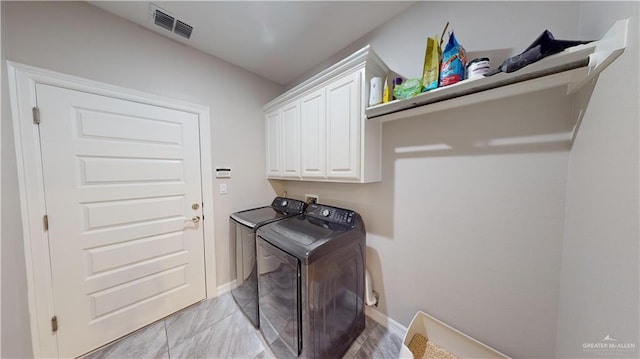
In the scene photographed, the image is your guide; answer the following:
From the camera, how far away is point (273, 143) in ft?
7.21

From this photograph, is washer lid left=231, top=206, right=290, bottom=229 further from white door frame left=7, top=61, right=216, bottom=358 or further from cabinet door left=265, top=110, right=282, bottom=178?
white door frame left=7, top=61, right=216, bottom=358

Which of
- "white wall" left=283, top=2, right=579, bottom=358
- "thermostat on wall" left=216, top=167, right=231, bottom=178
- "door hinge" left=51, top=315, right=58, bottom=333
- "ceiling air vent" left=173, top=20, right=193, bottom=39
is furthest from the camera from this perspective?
"thermostat on wall" left=216, top=167, right=231, bottom=178

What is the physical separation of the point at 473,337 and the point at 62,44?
347 centimetres

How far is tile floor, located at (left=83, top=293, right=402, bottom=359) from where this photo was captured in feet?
4.56

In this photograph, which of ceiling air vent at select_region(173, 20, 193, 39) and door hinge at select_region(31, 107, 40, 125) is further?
ceiling air vent at select_region(173, 20, 193, 39)

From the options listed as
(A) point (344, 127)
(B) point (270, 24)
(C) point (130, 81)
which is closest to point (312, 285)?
(A) point (344, 127)

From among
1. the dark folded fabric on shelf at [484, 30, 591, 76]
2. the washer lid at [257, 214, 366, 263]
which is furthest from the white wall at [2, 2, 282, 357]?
the dark folded fabric on shelf at [484, 30, 591, 76]

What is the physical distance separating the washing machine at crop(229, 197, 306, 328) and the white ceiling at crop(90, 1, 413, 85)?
1613 millimetres

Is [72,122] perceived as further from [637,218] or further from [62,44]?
[637,218]

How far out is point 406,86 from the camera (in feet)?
3.82

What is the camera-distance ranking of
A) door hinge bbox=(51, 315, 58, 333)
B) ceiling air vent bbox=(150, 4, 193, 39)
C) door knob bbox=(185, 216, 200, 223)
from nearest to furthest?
door hinge bbox=(51, 315, 58, 333) → ceiling air vent bbox=(150, 4, 193, 39) → door knob bbox=(185, 216, 200, 223)

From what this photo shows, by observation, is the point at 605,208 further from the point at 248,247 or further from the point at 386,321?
the point at 248,247

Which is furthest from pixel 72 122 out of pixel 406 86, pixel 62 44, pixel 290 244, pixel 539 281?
pixel 539 281

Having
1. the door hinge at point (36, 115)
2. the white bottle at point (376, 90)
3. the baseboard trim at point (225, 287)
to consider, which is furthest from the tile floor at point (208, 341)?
the white bottle at point (376, 90)
